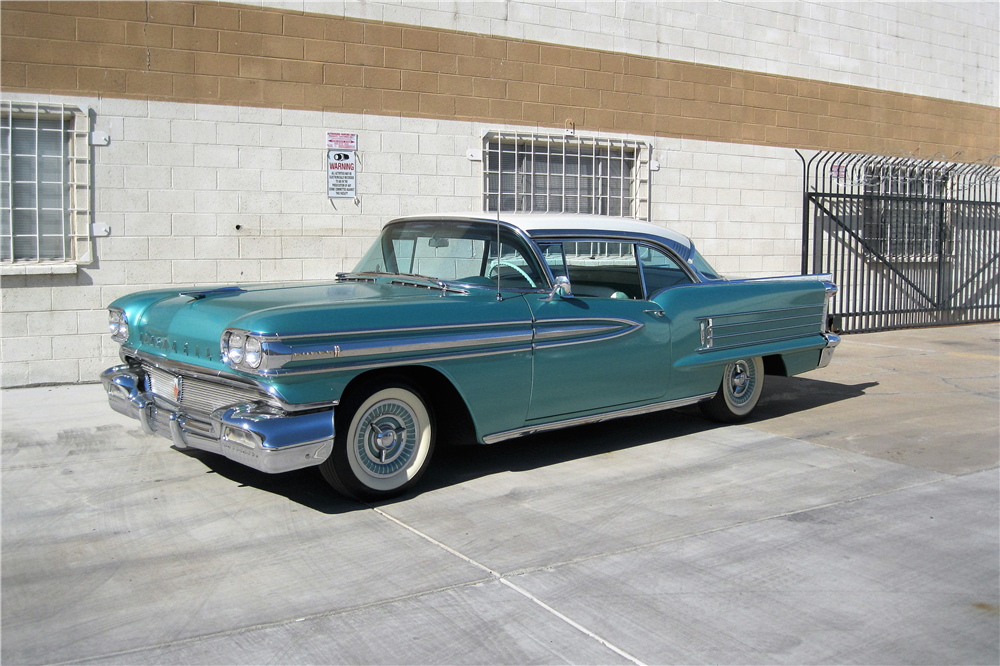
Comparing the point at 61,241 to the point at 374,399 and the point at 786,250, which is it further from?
the point at 786,250

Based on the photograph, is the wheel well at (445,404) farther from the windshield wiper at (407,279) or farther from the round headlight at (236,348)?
the round headlight at (236,348)

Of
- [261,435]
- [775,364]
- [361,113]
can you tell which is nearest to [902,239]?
[775,364]

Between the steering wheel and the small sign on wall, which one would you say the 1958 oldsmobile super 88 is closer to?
the steering wheel

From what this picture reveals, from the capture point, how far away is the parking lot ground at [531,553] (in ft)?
10.0

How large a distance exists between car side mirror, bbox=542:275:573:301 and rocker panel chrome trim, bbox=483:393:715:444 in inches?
29.6

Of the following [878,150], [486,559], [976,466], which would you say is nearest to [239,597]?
[486,559]

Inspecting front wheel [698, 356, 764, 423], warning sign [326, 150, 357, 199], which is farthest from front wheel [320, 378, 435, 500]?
warning sign [326, 150, 357, 199]

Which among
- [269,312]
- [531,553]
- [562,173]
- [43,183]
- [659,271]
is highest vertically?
[562,173]

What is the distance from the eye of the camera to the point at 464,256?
17.5ft

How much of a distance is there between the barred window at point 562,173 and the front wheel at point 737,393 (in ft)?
13.3

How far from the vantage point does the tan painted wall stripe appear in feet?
25.2

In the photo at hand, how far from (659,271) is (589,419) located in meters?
1.29

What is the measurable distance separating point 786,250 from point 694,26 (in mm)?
3375

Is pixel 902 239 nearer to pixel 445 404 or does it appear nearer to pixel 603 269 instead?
pixel 603 269
